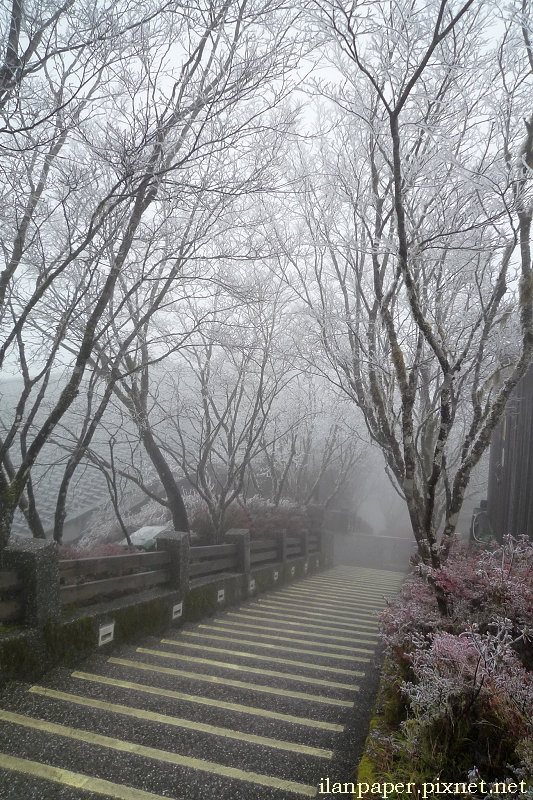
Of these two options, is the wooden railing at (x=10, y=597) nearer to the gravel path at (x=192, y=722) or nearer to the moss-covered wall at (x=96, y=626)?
the moss-covered wall at (x=96, y=626)

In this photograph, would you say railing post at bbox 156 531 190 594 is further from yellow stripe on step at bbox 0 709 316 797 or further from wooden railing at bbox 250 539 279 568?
yellow stripe on step at bbox 0 709 316 797

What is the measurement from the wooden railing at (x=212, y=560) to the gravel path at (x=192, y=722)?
142 centimetres

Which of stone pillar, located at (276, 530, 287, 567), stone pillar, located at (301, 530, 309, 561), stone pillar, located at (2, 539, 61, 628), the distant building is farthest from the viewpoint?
stone pillar, located at (301, 530, 309, 561)

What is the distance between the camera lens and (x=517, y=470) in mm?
8172

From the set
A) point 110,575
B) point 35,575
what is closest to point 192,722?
point 35,575

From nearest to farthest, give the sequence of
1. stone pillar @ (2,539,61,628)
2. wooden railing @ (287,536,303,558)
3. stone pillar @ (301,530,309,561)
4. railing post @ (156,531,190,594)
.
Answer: stone pillar @ (2,539,61,628) < railing post @ (156,531,190,594) < wooden railing @ (287,536,303,558) < stone pillar @ (301,530,309,561)

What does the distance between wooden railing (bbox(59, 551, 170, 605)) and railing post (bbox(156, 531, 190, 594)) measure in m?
0.08

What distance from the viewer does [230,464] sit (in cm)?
897

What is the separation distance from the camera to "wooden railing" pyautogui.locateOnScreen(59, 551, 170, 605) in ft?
15.5

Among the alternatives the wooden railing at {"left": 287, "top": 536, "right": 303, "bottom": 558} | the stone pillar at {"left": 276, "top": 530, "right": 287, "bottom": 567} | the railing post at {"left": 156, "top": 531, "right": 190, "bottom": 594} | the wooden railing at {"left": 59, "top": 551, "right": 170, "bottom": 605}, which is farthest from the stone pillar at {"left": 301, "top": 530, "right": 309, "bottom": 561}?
the wooden railing at {"left": 59, "top": 551, "right": 170, "bottom": 605}

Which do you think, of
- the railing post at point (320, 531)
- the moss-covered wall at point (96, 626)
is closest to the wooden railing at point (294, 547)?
the railing post at point (320, 531)

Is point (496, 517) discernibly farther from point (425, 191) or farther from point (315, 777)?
point (315, 777)

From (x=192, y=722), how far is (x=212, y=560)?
4.22 m

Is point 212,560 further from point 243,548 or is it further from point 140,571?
point 140,571
